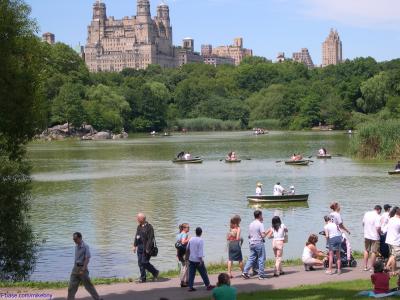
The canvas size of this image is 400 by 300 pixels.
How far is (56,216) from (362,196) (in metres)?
12.7

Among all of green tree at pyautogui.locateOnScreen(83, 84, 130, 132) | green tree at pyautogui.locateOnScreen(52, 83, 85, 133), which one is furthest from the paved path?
green tree at pyautogui.locateOnScreen(83, 84, 130, 132)

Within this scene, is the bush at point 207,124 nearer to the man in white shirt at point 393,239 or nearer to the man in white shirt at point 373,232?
the man in white shirt at point 373,232

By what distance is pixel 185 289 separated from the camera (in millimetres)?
14367

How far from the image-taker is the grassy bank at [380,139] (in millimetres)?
46906

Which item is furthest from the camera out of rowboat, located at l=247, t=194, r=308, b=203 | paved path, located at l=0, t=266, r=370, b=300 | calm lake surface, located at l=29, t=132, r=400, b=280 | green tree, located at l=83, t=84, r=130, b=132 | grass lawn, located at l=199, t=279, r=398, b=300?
green tree, located at l=83, t=84, r=130, b=132

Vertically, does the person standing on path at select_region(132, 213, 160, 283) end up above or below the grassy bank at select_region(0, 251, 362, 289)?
above

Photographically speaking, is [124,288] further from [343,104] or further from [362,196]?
[343,104]

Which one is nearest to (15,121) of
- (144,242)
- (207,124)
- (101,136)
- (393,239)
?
(144,242)

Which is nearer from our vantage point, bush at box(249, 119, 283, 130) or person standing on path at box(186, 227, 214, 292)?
person standing on path at box(186, 227, 214, 292)

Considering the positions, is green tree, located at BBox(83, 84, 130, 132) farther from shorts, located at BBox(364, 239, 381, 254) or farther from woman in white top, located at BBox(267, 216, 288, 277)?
shorts, located at BBox(364, 239, 381, 254)

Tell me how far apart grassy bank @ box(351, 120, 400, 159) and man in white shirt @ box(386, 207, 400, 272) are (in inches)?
1285

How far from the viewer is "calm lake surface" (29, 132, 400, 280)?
20656 mm

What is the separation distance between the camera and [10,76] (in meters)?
15.8

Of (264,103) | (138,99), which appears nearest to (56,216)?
(138,99)
